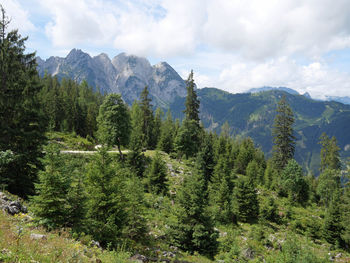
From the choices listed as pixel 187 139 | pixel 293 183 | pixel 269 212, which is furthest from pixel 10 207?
pixel 293 183

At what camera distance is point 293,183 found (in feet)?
130

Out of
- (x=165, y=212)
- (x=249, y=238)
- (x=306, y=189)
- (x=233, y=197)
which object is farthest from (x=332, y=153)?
(x=165, y=212)

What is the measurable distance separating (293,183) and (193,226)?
106 feet

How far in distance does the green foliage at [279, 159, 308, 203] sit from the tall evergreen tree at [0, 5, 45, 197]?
42.0 meters

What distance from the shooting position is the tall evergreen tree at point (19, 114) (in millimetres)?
17328

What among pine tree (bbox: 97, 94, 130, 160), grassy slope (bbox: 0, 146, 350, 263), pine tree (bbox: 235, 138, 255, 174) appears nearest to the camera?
grassy slope (bbox: 0, 146, 350, 263)

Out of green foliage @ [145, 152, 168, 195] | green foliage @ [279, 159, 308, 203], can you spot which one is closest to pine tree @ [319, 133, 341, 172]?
green foliage @ [279, 159, 308, 203]

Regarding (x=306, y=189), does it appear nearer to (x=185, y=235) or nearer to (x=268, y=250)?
(x=268, y=250)

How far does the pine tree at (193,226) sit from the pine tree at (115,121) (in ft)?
62.8

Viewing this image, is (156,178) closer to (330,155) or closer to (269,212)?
(269,212)

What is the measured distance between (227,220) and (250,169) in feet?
80.0

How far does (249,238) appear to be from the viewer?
23141mm

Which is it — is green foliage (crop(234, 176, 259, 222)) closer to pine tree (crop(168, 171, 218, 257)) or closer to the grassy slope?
the grassy slope

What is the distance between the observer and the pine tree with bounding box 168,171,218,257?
1586 centimetres
